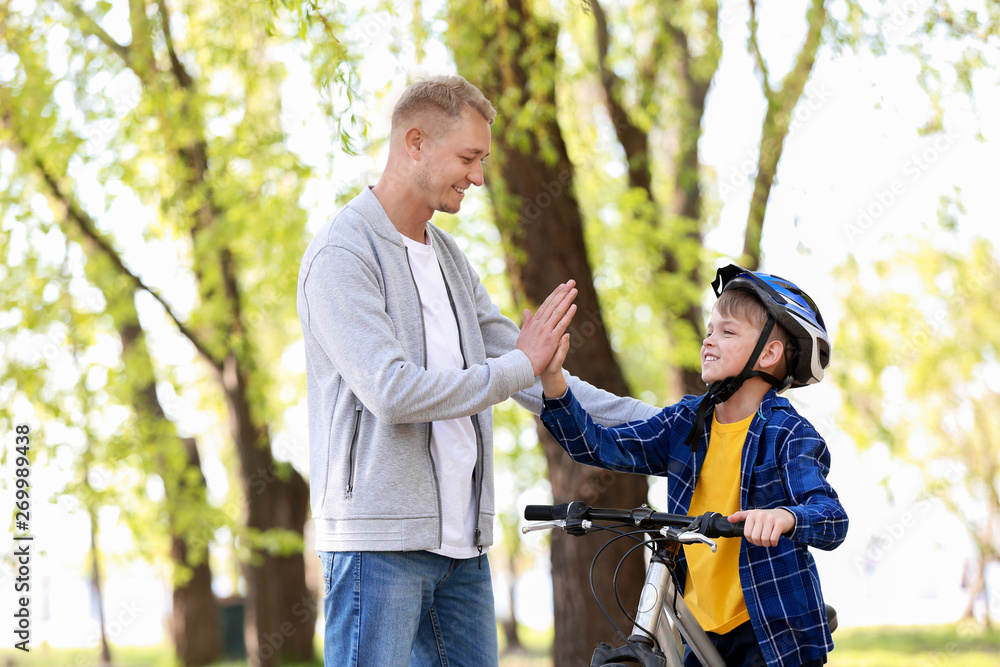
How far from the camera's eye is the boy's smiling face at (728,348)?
8.41 ft

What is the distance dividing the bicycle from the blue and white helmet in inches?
24.7

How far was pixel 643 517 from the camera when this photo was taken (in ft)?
7.16

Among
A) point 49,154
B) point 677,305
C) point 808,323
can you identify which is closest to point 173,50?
point 49,154

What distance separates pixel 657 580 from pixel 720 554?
347 mm

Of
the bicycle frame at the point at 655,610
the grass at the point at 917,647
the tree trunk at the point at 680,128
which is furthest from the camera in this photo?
Result: the grass at the point at 917,647

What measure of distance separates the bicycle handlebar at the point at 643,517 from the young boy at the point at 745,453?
0.95 ft

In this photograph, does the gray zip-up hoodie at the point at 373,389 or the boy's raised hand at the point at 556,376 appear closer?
the gray zip-up hoodie at the point at 373,389

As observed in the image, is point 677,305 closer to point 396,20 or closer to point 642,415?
point 396,20

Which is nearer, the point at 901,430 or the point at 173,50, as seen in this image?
the point at 173,50

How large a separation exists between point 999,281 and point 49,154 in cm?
1244

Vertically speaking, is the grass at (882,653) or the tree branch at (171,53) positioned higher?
the tree branch at (171,53)

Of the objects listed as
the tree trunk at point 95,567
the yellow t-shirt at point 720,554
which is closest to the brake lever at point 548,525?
the yellow t-shirt at point 720,554

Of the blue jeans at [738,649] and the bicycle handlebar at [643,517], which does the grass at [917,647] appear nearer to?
the blue jeans at [738,649]

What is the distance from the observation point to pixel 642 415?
2842mm
